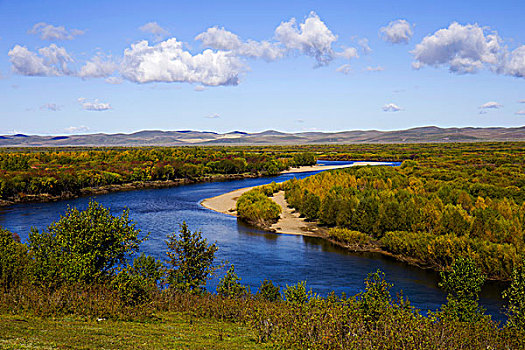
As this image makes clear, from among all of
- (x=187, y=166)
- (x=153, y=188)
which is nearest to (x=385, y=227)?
Answer: (x=153, y=188)

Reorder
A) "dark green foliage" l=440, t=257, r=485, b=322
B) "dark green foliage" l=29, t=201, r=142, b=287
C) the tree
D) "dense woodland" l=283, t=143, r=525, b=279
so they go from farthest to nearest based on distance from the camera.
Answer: "dense woodland" l=283, t=143, r=525, b=279, the tree, "dark green foliage" l=440, t=257, r=485, b=322, "dark green foliage" l=29, t=201, r=142, b=287

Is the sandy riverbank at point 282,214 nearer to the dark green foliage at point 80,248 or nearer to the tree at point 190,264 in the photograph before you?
the tree at point 190,264

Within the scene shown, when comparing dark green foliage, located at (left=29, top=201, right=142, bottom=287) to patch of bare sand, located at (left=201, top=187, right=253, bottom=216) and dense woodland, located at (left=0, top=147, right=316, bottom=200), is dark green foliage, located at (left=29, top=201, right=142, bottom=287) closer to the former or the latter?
patch of bare sand, located at (left=201, top=187, right=253, bottom=216)

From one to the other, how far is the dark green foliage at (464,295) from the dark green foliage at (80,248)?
20583mm

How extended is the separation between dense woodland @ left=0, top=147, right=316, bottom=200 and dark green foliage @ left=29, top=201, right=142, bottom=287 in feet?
206

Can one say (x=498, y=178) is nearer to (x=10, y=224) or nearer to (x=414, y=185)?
(x=414, y=185)

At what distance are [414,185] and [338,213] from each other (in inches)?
740

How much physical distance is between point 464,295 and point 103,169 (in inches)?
4003

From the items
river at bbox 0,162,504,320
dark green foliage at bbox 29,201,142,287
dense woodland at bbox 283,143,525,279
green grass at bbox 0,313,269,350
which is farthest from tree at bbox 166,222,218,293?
dense woodland at bbox 283,143,525,279

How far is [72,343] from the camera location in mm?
14828

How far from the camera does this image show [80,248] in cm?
2627

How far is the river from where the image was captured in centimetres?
3559

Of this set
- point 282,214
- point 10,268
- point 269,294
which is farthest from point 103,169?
point 269,294

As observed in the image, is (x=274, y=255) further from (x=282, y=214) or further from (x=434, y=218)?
(x=282, y=214)
